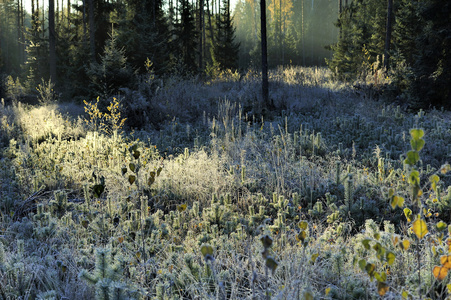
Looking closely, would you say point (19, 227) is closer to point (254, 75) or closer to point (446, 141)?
point (446, 141)

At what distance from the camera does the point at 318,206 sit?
3438mm

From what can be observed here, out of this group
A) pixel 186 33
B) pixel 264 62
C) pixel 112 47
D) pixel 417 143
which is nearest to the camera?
pixel 417 143

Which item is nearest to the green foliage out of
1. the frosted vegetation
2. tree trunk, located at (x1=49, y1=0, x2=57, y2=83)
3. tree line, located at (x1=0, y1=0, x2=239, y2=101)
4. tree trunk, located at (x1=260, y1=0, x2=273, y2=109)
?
tree line, located at (x1=0, y1=0, x2=239, y2=101)

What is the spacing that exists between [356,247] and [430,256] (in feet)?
1.71

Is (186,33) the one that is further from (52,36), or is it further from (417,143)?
(417,143)

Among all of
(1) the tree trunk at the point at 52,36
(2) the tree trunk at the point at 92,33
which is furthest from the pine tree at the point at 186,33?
(1) the tree trunk at the point at 52,36

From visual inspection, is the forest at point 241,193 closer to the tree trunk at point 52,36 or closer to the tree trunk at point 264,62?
the tree trunk at point 264,62

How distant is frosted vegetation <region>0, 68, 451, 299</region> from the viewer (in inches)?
75.7

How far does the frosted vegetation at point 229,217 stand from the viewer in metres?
1.92

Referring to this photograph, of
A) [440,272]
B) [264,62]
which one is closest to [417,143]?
[440,272]

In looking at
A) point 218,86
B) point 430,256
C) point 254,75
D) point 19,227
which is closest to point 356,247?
point 430,256

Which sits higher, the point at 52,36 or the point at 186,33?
the point at 186,33

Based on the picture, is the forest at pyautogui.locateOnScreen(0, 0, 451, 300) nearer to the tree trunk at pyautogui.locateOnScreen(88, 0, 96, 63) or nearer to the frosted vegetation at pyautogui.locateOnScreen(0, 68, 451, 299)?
the frosted vegetation at pyautogui.locateOnScreen(0, 68, 451, 299)

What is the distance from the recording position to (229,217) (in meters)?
3.48
